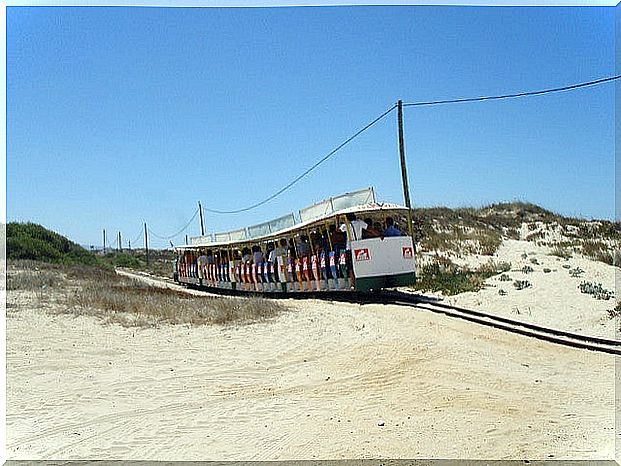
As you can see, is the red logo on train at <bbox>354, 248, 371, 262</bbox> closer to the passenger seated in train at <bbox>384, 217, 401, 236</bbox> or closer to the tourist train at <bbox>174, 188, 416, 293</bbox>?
the tourist train at <bbox>174, 188, 416, 293</bbox>

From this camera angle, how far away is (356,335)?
11.8 metres

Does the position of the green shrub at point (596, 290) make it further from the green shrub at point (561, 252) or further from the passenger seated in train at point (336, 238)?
the green shrub at point (561, 252)

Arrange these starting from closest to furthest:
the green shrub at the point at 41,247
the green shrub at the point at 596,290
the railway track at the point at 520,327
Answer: the railway track at the point at 520,327, the green shrub at the point at 596,290, the green shrub at the point at 41,247

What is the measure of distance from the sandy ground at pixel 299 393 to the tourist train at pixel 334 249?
4459mm

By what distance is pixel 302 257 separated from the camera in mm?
20078

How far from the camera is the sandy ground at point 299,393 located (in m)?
6.49

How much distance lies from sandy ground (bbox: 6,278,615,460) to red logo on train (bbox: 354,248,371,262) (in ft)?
14.1

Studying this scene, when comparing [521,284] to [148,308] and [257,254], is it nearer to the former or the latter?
[148,308]

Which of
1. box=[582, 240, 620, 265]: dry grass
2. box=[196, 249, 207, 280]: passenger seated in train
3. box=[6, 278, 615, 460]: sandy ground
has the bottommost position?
box=[6, 278, 615, 460]: sandy ground

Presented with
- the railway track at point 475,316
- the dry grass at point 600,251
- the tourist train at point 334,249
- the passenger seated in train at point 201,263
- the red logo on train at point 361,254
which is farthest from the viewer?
the passenger seated in train at point 201,263

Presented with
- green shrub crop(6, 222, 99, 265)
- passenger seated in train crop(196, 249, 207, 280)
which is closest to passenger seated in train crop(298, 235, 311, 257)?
passenger seated in train crop(196, 249, 207, 280)

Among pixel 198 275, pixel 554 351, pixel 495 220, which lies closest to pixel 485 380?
pixel 554 351

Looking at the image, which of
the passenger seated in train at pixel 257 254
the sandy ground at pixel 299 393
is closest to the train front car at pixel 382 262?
the sandy ground at pixel 299 393

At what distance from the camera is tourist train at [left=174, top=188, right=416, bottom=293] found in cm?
1719
